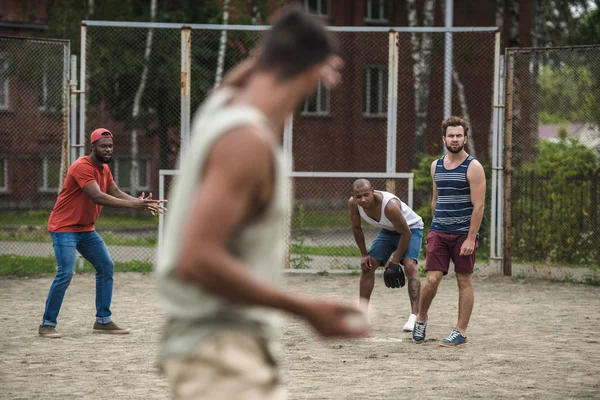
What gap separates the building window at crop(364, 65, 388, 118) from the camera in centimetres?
2611

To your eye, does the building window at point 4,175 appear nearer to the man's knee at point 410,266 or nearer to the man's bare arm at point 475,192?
the man's knee at point 410,266

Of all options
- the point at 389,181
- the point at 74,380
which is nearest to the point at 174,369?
the point at 74,380

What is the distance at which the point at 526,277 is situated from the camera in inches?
533

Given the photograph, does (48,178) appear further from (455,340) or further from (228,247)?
(228,247)

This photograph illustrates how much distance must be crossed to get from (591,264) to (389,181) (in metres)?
2.98

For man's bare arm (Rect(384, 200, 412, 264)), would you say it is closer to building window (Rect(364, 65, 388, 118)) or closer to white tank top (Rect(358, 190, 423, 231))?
white tank top (Rect(358, 190, 423, 231))

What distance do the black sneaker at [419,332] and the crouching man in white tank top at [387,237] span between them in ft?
1.43

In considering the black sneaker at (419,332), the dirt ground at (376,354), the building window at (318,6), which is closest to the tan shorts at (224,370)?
the dirt ground at (376,354)

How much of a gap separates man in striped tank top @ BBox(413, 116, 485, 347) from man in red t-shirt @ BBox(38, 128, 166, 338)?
2371mm

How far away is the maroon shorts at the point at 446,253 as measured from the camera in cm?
827

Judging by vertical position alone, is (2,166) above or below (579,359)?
above

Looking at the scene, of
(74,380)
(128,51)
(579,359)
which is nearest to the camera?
(74,380)

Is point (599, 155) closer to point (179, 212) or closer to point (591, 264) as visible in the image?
point (591, 264)

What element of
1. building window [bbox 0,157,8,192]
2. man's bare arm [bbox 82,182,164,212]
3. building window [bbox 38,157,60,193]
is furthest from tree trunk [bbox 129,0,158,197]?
man's bare arm [bbox 82,182,164,212]
